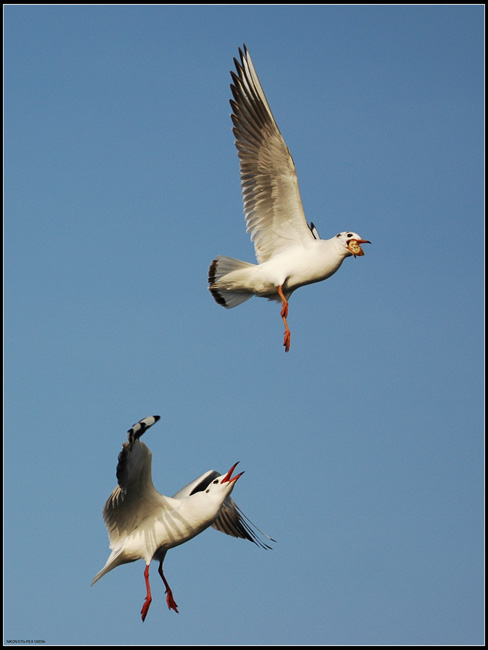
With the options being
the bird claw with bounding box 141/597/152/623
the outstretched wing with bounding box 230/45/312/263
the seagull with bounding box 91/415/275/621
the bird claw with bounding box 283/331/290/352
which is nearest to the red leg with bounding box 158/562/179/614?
the seagull with bounding box 91/415/275/621

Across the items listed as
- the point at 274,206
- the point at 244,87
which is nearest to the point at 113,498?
A: the point at 274,206

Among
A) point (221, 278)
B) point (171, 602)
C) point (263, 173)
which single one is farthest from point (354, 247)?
point (171, 602)

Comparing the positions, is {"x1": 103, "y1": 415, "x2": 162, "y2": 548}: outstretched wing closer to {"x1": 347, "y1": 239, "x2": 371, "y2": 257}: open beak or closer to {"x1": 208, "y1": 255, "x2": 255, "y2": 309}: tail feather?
{"x1": 208, "y1": 255, "x2": 255, "y2": 309}: tail feather

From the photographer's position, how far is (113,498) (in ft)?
32.0

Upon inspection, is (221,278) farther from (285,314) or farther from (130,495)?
(130,495)

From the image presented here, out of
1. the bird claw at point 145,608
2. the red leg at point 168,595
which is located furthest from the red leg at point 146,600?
the red leg at point 168,595

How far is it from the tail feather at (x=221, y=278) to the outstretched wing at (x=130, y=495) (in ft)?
8.29

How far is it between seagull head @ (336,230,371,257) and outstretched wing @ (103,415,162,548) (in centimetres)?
329

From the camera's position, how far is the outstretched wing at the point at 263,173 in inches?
446

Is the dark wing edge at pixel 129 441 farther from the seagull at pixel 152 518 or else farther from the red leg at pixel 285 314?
the red leg at pixel 285 314

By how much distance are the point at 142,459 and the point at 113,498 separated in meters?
0.69

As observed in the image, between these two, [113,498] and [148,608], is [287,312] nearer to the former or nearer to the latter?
[113,498]

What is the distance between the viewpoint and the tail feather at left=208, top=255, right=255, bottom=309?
37.3ft

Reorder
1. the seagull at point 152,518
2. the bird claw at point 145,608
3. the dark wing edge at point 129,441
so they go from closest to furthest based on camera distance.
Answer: the dark wing edge at point 129,441 → the bird claw at point 145,608 → the seagull at point 152,518
